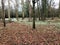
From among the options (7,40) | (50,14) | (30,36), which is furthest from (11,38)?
(50,14)

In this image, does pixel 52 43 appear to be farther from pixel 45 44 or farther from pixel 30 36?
pixel 30 36

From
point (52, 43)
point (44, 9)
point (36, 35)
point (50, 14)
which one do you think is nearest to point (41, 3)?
point (44, 9)

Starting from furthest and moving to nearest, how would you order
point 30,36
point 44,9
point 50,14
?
point 50,14
point 44,9
point 30,36

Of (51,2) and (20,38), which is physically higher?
(51,2)

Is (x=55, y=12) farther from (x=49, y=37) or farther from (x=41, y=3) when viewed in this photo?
(x=49, y=37)

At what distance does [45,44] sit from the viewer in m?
10.3

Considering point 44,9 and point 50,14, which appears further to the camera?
point 50,14

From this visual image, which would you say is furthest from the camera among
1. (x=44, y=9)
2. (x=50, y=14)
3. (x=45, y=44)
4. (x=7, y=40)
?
(x=50, y=14)

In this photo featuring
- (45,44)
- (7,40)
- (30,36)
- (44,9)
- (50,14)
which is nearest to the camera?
(45,44)

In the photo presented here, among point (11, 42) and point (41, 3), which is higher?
point (41, 3)

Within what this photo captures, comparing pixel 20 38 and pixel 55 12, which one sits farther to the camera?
pixel 55 12

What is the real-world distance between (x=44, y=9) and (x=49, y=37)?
1858cm

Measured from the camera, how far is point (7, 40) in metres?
11.4

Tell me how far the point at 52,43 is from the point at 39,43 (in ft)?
3.15
